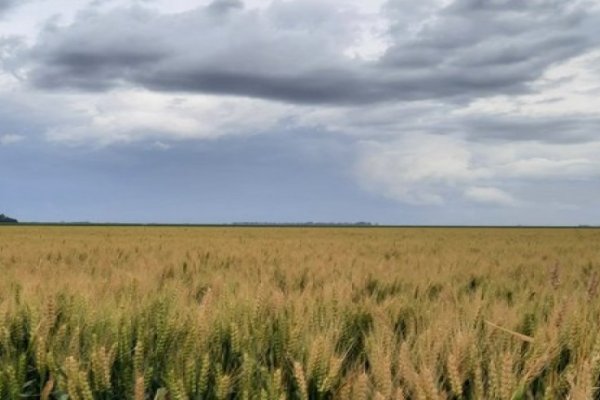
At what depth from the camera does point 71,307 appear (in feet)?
9.68

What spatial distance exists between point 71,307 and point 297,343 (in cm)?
121

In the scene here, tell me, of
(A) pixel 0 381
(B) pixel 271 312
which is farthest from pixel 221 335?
(A) pixel 0 381

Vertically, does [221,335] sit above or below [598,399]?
above

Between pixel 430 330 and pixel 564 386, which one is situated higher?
pixel 430 330

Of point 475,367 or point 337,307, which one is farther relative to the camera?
point 337,307

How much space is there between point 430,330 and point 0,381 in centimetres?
156

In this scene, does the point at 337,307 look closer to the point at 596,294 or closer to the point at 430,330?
the point at 430,330

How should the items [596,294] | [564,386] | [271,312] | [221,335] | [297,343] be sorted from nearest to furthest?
[564,386], [297,343], [221,335], [271,312], [596,294]

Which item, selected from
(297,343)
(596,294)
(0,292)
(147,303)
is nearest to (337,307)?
(297,343)

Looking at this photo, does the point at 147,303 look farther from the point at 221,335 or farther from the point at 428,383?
the point at 428,383

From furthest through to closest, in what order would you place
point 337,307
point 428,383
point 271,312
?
1. point 337,307
2. point 271,312
3. point 428,383

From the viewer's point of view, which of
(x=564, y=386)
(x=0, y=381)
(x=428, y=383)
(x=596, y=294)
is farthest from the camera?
(x=596, y=294)

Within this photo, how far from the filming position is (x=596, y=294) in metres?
4.05

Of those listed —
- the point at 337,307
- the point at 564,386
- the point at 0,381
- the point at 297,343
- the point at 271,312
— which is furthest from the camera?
the point at 337,307
